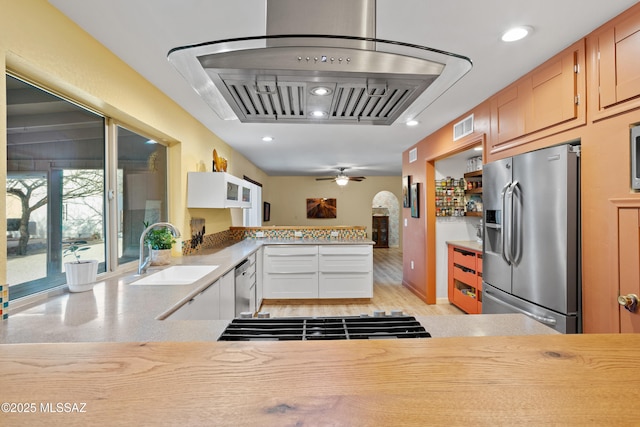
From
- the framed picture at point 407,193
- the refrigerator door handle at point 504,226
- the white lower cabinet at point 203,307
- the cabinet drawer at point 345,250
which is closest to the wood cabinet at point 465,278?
the framed picture at point 407,193

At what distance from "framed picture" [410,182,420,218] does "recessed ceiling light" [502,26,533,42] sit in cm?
291

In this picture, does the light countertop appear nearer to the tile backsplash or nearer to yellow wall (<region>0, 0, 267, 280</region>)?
yellow wall (<region>0, 0, 267, 280</region>)

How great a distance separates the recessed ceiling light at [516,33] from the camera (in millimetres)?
1792

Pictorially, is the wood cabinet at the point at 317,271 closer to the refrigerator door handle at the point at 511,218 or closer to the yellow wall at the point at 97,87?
the yellow wall at the point at 97,87

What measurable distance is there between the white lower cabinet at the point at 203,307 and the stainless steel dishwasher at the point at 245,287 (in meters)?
0.60

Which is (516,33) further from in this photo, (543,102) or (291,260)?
(291,260)

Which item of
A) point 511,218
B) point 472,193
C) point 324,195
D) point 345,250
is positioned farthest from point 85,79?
point 324,195

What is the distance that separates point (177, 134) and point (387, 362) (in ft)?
9.87

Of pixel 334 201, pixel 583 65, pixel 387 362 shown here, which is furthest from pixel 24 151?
pixel 334 201

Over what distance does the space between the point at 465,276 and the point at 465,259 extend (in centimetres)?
21

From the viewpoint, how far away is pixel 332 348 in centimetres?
78

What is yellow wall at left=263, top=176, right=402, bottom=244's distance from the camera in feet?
32.1

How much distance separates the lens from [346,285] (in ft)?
14.6

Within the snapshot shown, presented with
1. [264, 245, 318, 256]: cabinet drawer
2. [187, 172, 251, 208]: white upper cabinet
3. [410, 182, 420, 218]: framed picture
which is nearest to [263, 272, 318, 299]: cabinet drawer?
[264, 245, 318, 256]: cabinet drawer
